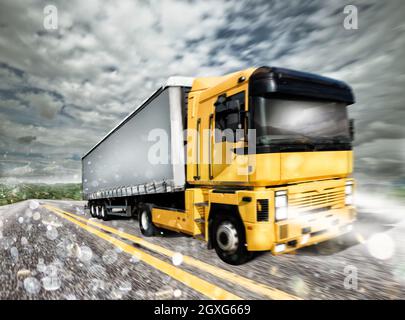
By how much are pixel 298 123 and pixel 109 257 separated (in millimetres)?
4125

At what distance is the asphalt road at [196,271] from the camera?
11.6 feet

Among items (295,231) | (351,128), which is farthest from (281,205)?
(351,128)

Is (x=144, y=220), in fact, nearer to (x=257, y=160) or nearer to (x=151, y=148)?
(x=151, y=148)

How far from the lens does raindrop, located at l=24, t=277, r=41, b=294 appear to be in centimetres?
378

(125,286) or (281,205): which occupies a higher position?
(281,205)

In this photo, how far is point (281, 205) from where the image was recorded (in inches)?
164

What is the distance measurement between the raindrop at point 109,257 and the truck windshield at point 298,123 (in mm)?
3320

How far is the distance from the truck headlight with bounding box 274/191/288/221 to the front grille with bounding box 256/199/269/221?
0.15 metres

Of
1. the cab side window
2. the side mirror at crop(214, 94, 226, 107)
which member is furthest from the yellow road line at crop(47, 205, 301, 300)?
the side mirror at crop(214, 94, 226, 107)

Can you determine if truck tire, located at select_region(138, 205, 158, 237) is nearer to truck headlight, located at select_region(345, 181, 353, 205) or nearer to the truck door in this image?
the truck door

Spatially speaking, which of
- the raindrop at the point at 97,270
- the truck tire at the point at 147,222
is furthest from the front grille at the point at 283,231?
the truck tire at the point at 147,222

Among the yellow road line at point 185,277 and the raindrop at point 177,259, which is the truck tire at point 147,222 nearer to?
the yellow road line at point 185,277
